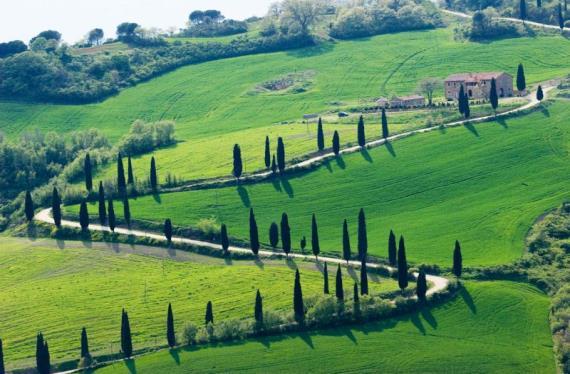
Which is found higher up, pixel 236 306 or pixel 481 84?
pixel 481 84

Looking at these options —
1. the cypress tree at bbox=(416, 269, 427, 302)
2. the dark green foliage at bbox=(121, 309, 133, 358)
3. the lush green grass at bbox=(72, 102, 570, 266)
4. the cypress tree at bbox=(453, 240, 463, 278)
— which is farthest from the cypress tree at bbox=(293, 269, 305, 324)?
the lush green grass at bbox=(72, 102, 570, 266)

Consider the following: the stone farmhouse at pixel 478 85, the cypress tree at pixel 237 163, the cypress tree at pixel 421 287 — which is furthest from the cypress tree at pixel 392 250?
the stone farmhouse at pixel 478 85

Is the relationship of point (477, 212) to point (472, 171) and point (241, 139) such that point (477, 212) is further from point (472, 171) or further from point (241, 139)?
point (241, 139)

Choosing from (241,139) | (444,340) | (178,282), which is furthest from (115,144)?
(444,340)

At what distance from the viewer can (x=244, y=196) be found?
159 meters

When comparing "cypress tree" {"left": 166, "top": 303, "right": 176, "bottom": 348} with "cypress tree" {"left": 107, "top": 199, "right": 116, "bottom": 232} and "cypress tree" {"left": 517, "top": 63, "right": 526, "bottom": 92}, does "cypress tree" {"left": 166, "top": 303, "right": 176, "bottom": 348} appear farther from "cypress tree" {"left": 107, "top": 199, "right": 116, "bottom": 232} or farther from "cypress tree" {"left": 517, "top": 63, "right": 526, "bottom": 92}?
"cypress tree" {"left": 517, "top": 63, "right": 526, "bottom": 92}

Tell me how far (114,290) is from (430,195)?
136ft

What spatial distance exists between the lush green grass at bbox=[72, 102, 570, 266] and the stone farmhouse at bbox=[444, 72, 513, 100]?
1718cm

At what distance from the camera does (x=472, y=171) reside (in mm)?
160625

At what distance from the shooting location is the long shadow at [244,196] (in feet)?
515

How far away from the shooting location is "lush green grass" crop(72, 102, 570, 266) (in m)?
143

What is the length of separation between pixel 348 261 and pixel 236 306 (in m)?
16.0

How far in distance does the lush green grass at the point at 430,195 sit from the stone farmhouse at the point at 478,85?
17184 millimetres

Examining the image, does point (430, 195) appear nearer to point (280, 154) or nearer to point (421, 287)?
point (280, 154)
